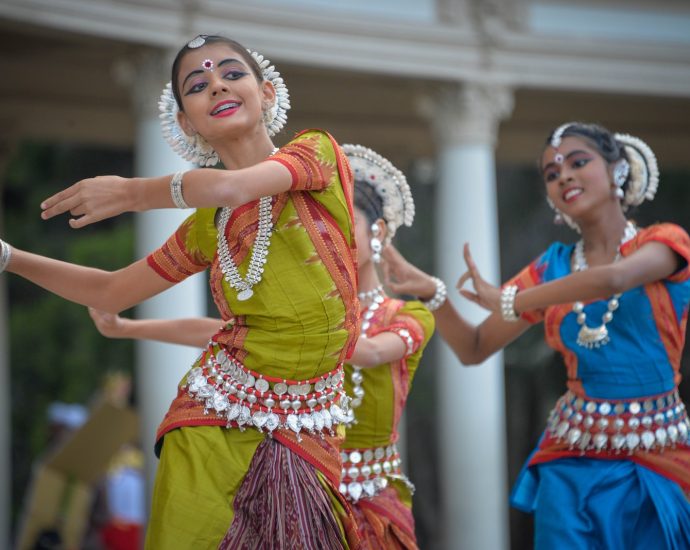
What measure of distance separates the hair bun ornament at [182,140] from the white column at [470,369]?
5862 mm

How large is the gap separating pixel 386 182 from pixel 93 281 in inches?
51.8

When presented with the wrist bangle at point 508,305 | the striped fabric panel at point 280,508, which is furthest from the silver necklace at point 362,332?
the striped fabric panel at point 280,508

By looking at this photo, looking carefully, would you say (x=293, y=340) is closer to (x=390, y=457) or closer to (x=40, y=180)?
(x=390, y=457)

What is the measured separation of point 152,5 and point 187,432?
5065 millimetres

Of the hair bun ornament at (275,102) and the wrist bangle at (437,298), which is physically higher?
the hair bun ornament at (275,102)

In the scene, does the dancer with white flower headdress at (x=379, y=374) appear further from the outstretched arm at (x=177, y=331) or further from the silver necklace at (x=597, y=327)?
the silver necklace at (x=597, y=327)

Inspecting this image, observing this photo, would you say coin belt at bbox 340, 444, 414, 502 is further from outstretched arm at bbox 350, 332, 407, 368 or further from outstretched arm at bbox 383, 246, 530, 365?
outstretched arm at bbox 383, 246, 530, 365

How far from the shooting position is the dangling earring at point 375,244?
4.00m

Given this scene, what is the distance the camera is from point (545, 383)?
14852 mm

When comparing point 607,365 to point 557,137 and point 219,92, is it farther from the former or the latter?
point 219,92

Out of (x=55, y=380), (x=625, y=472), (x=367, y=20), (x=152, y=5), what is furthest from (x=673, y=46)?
(x=55, y=380)

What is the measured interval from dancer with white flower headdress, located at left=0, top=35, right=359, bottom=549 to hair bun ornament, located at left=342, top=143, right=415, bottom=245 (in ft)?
3.54

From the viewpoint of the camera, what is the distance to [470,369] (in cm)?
904

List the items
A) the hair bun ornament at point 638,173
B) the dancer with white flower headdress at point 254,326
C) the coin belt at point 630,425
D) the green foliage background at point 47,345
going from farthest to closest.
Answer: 1. the green foliage background at point 47,345
2. the hair bun ornament at point 638,173
3. the coin belt at point 630,425
4. the dancer with white flower headdress at point 254,326
